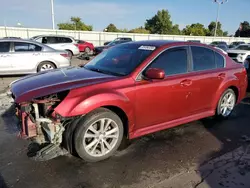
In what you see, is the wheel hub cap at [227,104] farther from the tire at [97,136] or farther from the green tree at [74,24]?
the green tree at [74,24]

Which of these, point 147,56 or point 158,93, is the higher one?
point 147,56

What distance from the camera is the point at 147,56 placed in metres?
3.73

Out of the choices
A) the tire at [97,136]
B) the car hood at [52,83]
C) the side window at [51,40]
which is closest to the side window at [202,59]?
the car hood at [52,83]

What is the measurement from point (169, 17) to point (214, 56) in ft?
254

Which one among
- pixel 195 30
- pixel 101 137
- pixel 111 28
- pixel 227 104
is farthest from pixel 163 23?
pixel 101 137

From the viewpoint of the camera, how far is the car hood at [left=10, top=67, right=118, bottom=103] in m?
3.15

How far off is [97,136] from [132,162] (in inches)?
23.8

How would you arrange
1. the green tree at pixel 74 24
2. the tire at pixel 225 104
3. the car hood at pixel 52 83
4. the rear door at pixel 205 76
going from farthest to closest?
1. the green tree at pixel 74 24
2. the tire at pixel 225 104
3. the rear door at pixel 205 76
4. the car hood at pixel 52 83

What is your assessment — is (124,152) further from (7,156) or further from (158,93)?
(7,156)

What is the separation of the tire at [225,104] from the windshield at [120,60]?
80.2 inches

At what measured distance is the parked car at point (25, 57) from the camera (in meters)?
8.69

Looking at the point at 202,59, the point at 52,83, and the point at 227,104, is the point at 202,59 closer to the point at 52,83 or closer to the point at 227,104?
the point at 227,104

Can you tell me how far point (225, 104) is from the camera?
508cm

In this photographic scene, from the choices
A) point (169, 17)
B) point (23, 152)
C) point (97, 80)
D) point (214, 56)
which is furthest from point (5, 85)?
point (169, 17)
